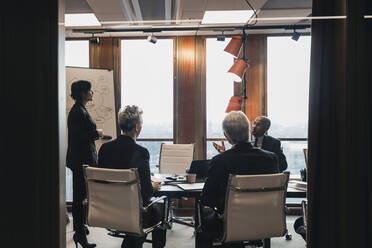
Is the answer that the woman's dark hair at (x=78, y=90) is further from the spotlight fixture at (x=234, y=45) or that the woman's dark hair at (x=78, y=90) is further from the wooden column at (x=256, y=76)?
the wooden column at (x=256, y=76)

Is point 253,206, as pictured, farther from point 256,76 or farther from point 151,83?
point 151,83

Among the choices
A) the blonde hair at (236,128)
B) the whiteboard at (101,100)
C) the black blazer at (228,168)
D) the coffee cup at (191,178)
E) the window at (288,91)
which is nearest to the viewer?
the black blazer at (228,168)

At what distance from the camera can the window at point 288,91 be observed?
526 centimetres

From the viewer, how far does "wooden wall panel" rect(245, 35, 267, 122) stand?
17.3 feet

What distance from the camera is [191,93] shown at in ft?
17.5

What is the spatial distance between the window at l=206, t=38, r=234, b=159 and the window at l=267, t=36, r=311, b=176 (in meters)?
0.74

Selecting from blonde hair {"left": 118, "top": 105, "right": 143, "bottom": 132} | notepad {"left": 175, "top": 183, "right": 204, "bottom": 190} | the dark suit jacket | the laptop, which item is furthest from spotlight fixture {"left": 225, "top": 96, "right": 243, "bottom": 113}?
blonde hair {"left": 118, "top": 105, "right": 143, "bottom": 132}

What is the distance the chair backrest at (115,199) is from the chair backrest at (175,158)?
5.77 ft

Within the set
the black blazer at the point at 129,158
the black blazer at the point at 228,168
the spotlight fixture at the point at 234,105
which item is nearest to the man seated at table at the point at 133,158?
the black blazer at the point at 129,158

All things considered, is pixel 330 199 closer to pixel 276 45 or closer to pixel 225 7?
pixel 225 7
